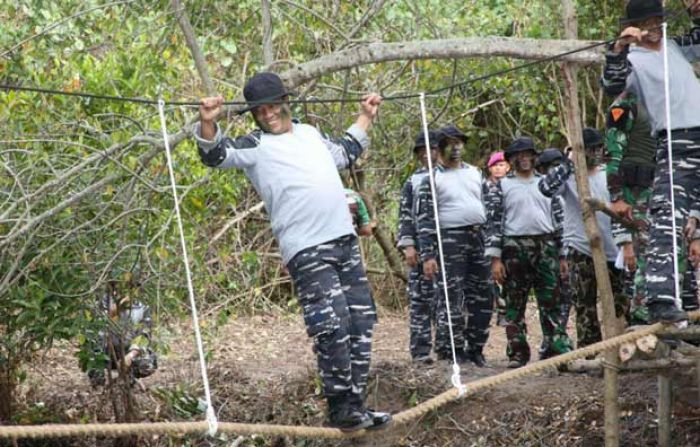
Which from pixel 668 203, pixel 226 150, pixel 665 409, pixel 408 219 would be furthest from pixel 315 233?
pixel 408 219

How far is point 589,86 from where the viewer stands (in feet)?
40.3

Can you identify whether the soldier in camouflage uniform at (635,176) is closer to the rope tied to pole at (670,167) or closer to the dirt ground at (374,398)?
the rope tied to pole at (670,167)

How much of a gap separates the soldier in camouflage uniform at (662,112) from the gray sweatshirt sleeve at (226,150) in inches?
60.2

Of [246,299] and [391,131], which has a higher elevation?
[391,131]

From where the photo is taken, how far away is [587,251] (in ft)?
24.7

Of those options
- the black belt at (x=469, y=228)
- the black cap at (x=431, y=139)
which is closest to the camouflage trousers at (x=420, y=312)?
the black belt at (x=469, y=228)

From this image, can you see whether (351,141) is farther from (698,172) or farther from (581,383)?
(581,383)

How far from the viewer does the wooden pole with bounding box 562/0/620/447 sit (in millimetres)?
6242

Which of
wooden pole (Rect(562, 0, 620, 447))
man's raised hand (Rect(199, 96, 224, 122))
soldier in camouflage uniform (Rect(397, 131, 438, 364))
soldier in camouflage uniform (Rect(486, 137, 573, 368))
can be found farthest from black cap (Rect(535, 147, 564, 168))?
man's raised hand (Rect(199, 96, 224, 122))

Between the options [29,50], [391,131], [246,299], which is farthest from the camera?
[246,299]

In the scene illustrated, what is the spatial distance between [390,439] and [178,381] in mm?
1949

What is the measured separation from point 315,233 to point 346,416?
2.49 ft

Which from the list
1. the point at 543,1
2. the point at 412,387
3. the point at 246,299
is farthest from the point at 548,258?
the point at 246,299

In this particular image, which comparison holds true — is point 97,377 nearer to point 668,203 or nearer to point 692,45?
point 668,203
